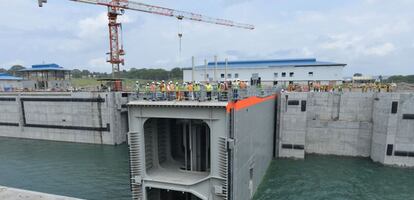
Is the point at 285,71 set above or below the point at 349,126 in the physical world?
above

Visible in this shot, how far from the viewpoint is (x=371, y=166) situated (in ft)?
75.8

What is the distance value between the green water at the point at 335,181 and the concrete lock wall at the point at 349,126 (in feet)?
4.99

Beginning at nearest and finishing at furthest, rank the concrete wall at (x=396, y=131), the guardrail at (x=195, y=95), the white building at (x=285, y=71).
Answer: the guardrail at (x=195, y=95), the concrete wall at (x=396, y=131), the white building at (x=285, y=71)

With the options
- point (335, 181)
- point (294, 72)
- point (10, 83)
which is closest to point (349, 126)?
point (335, 181)

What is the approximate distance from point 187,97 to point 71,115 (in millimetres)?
27687

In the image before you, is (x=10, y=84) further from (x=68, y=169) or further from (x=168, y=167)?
(x=168, y=167)

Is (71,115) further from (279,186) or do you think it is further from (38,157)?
(279,186)

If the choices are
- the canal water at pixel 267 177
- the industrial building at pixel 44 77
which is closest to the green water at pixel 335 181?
the canal water at pixel 267 177

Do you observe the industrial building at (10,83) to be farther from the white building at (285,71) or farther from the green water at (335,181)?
the green water at (335,181)

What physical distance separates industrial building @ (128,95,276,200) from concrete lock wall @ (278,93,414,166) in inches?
434

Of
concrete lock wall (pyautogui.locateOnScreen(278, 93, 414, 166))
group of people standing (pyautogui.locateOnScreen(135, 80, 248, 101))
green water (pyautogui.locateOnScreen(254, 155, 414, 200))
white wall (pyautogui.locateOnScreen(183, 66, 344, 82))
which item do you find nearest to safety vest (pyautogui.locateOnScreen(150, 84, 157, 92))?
group of people standing (pyautogui.locateOnScreen(135, 80, 248, 101))

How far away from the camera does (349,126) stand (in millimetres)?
26016

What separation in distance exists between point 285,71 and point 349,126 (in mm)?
13341

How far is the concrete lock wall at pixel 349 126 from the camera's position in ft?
73.2
